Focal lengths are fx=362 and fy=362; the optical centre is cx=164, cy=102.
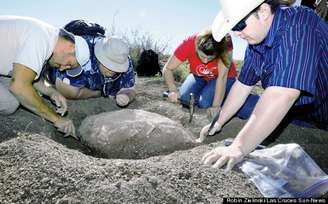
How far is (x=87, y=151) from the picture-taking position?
3.02m

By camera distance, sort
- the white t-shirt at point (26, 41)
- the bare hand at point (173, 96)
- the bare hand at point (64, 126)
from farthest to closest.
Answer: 1. the bare hand at point (173, 96)
2. the bare hand at point (64, 126)
3. the white t-shirt at point (26, 41)

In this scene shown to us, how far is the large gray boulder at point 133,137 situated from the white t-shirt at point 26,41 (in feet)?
2.23

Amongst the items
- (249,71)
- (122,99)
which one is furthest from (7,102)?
(249,71)

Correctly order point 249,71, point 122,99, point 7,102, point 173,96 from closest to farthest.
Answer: point 249,71 → point 7,102 → point 122,99 → point 173,96

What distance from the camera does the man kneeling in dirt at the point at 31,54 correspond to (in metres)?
Answer: 2.66

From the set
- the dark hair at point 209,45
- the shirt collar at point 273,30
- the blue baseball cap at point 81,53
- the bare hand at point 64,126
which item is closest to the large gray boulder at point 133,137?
the bare hand at point 64,126

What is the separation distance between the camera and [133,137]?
2936 mm

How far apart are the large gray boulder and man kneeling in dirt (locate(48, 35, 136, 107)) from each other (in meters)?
0.60

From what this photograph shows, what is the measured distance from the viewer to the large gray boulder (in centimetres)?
290

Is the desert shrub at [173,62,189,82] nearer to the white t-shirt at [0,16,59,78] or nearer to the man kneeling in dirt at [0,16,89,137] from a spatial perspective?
the man kneeling in dirt at [0,16,89,137]

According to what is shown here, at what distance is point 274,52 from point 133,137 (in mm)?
1396

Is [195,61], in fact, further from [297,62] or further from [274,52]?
[297,62]

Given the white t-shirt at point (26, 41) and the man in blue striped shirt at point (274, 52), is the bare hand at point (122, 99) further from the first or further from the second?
the man in blue striped shirt at point (274, 52)

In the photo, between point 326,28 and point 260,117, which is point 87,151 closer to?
point 260,117
